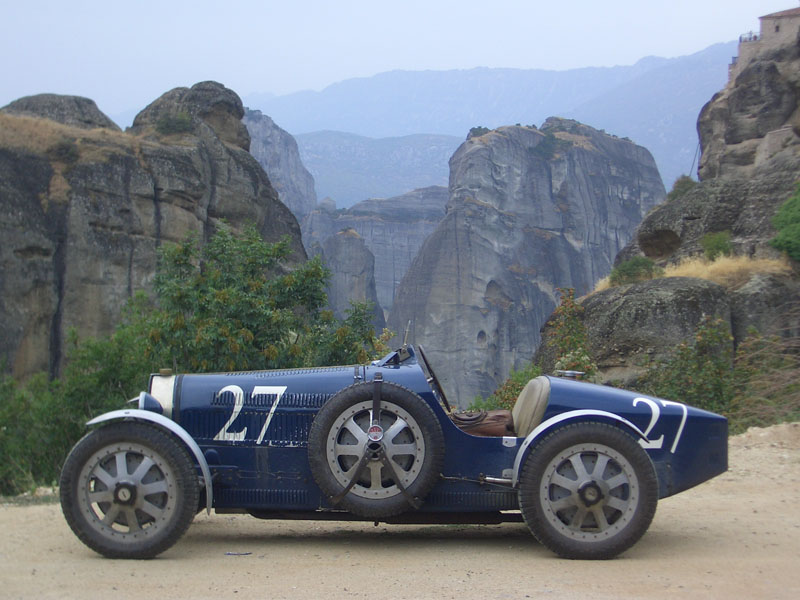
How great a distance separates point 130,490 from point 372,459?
1.58 m

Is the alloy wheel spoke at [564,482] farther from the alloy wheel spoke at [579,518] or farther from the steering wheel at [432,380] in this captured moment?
the steering wheel at [432,380]

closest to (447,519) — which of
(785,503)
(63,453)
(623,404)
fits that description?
(623,404)

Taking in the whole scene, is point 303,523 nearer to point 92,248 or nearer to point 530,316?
point 92,248

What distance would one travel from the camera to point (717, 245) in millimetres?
24938

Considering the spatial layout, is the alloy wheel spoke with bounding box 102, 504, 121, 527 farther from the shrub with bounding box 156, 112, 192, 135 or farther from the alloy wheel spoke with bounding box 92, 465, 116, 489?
the shrub with bounding box 156, 112, 192, 135

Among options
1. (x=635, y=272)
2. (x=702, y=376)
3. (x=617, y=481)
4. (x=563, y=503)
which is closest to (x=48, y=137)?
(x=635, y=272)

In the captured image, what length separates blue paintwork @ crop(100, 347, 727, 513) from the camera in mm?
5957

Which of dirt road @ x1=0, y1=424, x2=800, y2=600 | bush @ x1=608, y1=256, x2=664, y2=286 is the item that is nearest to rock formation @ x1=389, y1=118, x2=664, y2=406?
bush @ x1=608, y1=256, x2=664, y2=286

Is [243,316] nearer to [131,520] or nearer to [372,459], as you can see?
[131,520]

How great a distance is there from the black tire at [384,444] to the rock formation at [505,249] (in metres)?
90.7

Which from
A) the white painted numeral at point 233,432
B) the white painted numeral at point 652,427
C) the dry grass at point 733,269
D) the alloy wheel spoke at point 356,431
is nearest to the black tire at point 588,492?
the white painted numeral at point 652,427

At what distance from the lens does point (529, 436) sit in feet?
19.1

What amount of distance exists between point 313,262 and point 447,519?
9.56 meters

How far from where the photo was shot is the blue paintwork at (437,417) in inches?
235
